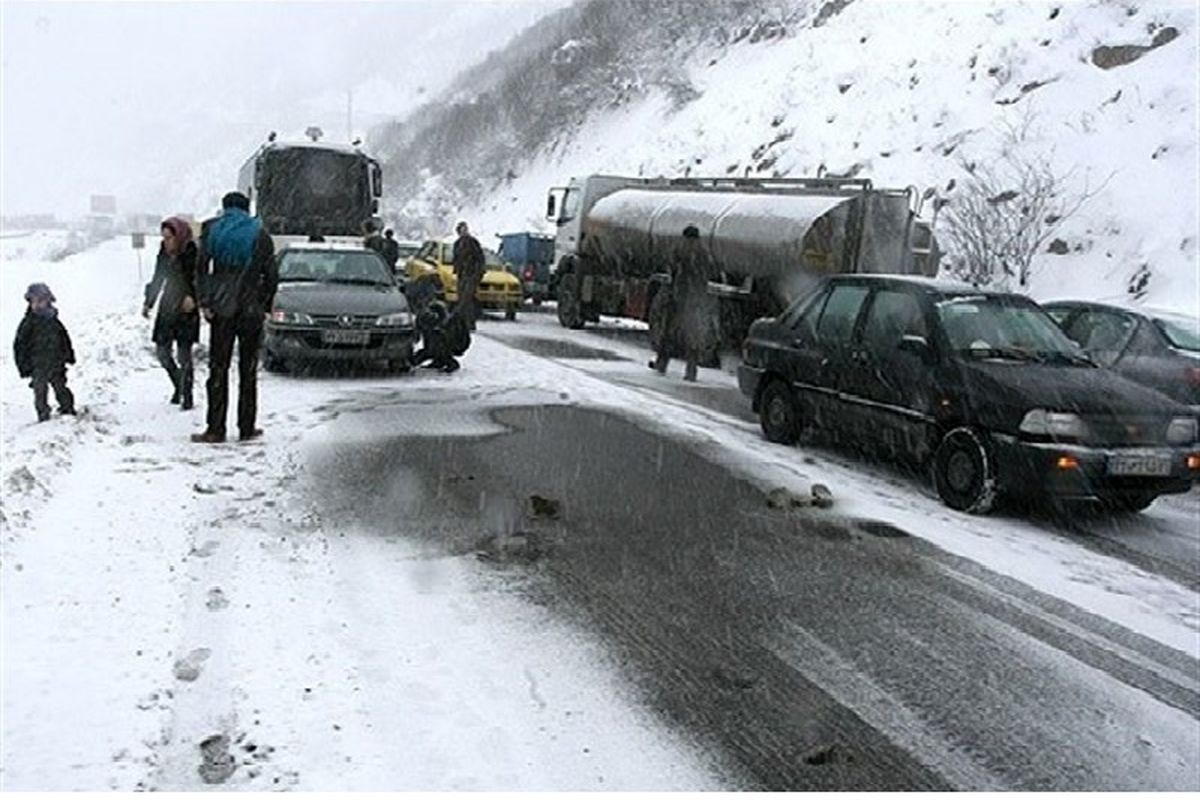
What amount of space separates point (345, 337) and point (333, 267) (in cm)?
185

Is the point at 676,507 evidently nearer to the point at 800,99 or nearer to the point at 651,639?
the point at 651,639

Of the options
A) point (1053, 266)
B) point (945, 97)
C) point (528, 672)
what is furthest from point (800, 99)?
point (528, 672)

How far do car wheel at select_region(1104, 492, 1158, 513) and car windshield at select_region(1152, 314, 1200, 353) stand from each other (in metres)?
2.76

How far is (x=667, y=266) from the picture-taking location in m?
18.4

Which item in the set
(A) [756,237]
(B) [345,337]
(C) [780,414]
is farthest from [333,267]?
(C) [780,414]

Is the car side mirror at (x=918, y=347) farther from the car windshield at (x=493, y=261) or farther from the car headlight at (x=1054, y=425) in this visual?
the car windshield at (x=493, y=261)

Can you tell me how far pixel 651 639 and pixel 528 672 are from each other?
72 cm

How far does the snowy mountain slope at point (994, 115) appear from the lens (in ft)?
62.4

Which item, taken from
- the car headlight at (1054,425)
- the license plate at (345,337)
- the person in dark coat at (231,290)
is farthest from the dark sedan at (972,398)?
the license plate at (345,337)

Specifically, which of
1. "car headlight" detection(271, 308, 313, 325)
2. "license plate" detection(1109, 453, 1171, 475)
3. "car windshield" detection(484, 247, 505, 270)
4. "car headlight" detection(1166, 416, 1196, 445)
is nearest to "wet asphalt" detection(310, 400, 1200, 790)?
"license plate" detection(1109, 453, 1171, 475)

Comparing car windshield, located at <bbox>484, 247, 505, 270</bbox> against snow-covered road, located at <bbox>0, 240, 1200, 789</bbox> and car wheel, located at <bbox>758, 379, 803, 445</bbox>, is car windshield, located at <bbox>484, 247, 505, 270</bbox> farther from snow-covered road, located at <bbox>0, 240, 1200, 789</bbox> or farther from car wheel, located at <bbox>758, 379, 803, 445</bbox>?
snow-covered road, located at <bbox>0, 240, 1200, 789</bbox>

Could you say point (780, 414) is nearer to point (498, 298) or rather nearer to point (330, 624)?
point (330, 624)

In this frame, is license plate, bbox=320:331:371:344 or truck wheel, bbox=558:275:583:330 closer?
license plate, bbox=320:331:371:344

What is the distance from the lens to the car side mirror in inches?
331
